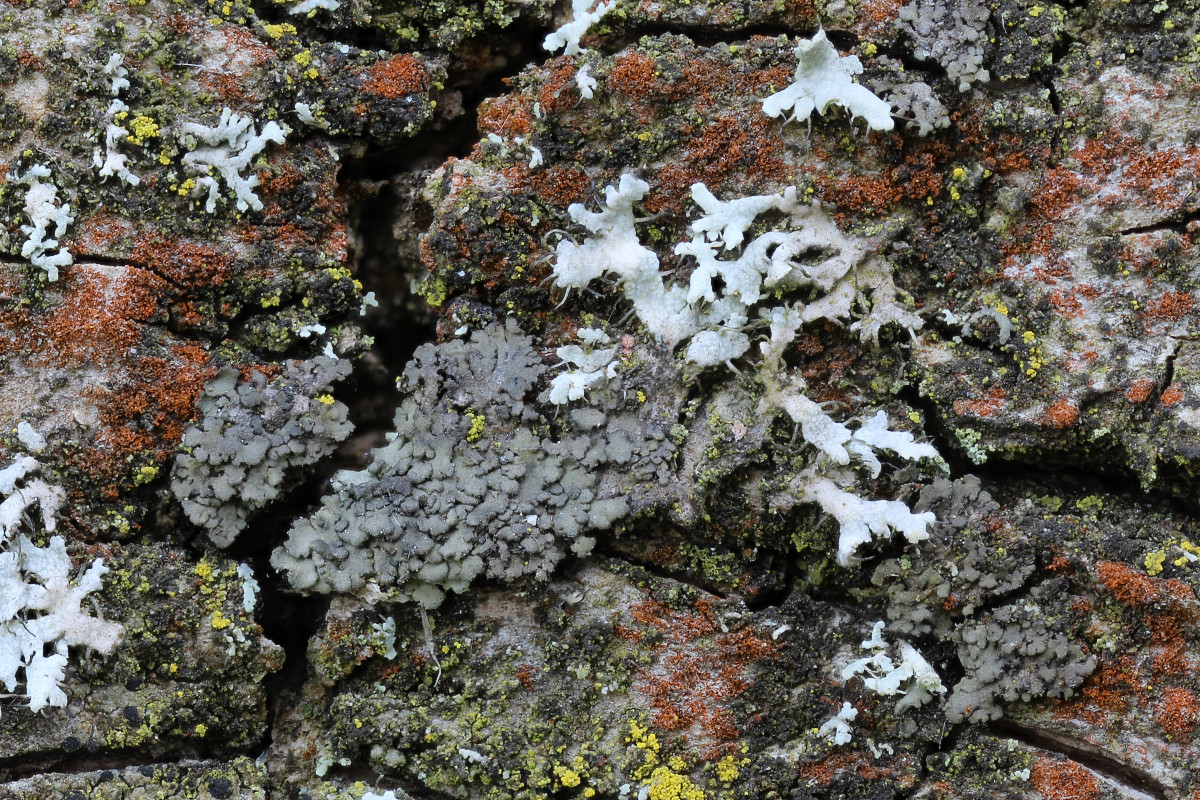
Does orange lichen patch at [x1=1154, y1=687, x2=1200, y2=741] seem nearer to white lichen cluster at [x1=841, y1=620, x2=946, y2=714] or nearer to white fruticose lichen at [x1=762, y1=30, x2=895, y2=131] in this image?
white lichen cluster at [x1=841, y1=620, x2=946, y2=714]

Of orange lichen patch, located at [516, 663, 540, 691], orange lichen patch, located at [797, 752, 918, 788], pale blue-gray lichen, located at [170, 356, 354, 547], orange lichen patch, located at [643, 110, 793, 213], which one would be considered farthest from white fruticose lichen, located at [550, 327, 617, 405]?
orange lichen patch, located at [797, 752, 918, 788]

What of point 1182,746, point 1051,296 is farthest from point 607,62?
point 1182,746

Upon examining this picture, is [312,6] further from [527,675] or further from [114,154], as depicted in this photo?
[527,675]

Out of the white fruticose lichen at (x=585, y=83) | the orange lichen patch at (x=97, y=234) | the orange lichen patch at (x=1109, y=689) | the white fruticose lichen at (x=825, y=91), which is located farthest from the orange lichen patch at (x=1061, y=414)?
the orange lichen patch at (x=97, y=234)

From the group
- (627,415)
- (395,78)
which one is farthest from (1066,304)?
(395,78)

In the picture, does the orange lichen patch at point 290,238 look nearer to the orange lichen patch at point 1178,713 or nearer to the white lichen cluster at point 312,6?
the white lichen cluster at point 312,6

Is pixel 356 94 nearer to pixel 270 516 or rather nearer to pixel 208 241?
pixel 208 241
